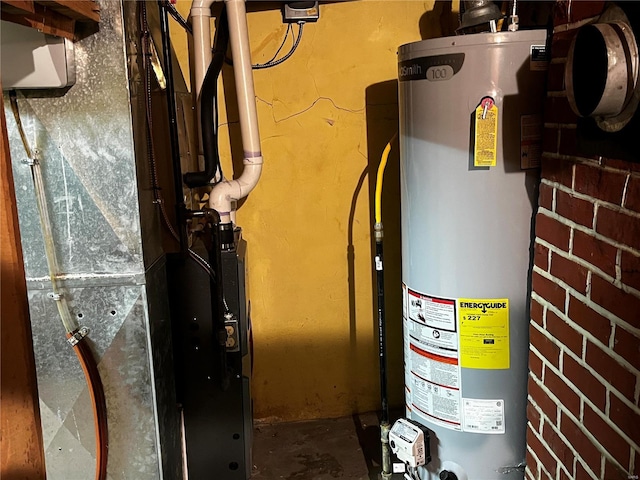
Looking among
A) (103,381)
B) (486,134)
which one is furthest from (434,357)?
(103,381)

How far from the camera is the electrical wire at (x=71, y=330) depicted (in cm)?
146

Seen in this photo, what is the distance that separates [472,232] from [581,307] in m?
0.42

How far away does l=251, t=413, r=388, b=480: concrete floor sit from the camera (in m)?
2.27

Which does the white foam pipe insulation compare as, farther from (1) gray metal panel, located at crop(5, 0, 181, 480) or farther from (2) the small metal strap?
(2) the small metal strap

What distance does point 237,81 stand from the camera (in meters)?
2.05

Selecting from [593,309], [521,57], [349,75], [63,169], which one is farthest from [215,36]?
[593,309]

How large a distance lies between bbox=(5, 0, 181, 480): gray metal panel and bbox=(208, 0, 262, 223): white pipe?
40 centimetres

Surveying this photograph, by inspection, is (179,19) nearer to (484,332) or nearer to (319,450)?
(484,332)

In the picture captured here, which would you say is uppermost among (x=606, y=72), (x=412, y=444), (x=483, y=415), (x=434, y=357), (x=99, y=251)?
(x=606, y=72)

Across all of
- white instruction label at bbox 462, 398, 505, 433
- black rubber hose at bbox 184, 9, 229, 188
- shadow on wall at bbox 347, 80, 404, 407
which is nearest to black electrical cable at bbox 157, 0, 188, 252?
black rubber hose at bbox 184, 9, 229, 188

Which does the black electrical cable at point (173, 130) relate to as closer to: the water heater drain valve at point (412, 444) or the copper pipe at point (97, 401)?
the copper pipe at point (97, 401)

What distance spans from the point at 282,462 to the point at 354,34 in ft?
5.68

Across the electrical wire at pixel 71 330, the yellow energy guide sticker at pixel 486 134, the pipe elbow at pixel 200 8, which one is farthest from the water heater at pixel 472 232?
the electrical wire at pixel 71 330

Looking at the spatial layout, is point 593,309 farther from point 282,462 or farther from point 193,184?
point 282,462
